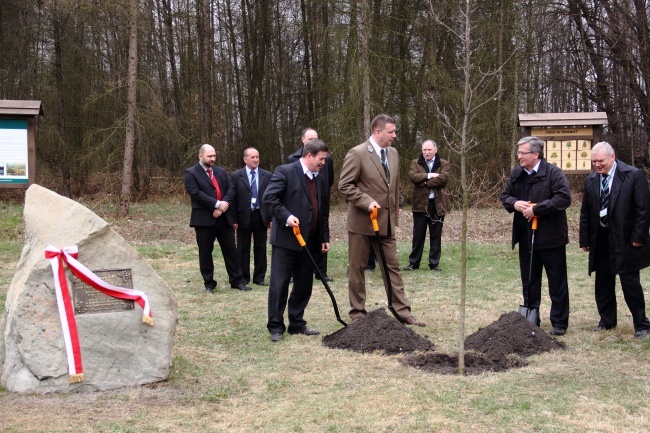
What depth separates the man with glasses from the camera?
24.6 feet

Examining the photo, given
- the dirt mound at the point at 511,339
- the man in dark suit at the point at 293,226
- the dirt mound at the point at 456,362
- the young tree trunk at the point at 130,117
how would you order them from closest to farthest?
the dirt mound at the point at 456,362 → the dirt mound at the point at 511,339 → the man in dark suit at the point at 293,226 → the young tree trunk at the point at 130,117

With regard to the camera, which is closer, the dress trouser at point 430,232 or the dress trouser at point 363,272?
the dress trouser at point 363,272

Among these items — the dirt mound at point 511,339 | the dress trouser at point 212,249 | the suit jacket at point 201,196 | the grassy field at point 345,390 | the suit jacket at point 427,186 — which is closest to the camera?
the grassy field at point 345,390

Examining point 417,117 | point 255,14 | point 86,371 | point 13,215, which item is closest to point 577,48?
point 417,117

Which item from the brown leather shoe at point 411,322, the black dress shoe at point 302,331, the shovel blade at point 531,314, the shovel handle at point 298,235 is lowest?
the black dress shoe at point 302,331

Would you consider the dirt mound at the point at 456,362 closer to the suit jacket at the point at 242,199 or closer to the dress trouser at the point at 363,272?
the dress trouser at the point at 363,272

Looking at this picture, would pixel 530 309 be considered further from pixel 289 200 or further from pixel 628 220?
pixel 289 200

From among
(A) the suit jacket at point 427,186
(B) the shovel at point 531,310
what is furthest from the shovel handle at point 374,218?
(A) the suit jacket at point 427,186

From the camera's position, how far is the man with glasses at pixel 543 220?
7.49 meters

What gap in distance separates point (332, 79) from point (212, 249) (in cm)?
1425

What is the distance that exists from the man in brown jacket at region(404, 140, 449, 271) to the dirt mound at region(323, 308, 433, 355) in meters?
4.82

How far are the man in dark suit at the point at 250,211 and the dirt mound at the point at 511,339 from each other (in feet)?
14.4

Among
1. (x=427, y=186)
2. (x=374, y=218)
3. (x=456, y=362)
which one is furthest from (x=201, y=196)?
(x=456, y=362)

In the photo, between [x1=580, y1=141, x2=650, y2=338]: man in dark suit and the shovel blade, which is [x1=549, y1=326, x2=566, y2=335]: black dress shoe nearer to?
the shovel blade
